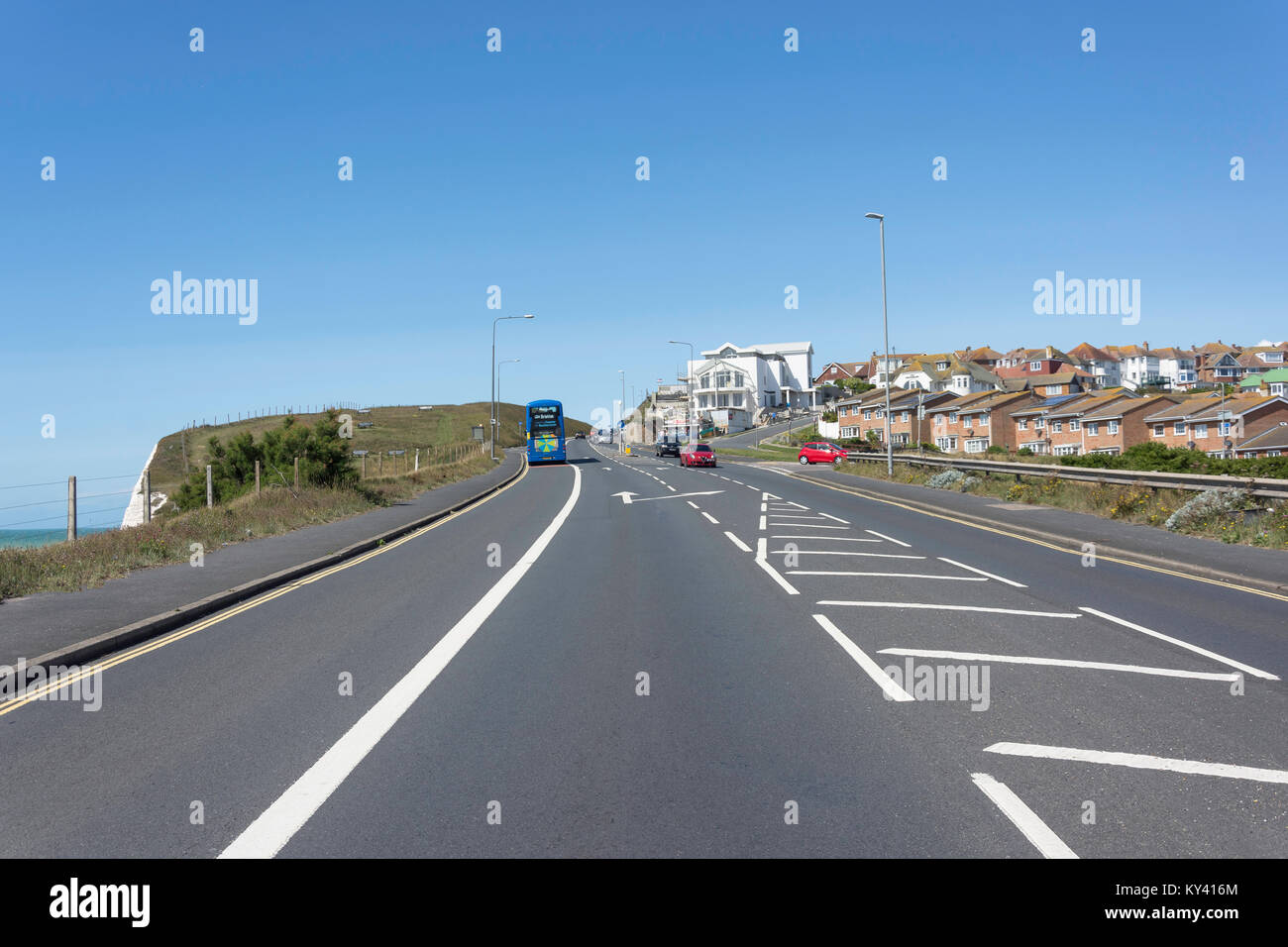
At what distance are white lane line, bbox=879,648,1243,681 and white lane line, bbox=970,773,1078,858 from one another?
293 centimetres

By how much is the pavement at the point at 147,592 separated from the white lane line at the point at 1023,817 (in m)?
7.63

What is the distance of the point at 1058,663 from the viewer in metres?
7.62

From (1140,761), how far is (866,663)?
2.63m

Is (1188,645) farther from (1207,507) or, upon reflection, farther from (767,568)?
(1207,507)

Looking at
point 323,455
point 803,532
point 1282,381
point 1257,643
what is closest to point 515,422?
point 1282,381

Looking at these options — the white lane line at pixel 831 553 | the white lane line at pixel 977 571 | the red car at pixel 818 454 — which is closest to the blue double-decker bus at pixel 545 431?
the red car at pixel 818 454

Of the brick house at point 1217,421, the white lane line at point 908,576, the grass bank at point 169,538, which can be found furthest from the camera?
the brick house at point 1217,421

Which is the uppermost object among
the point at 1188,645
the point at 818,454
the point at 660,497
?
the point at 818,454

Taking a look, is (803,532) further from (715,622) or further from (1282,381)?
(1282,381)

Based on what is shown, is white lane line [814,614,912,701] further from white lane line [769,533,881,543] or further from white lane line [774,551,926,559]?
white lane line [769,533,881,543]

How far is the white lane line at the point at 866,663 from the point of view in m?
6.71

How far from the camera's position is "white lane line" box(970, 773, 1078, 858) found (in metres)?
4.07

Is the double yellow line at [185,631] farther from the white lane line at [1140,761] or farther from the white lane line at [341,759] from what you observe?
the white lane line at [1140,761]

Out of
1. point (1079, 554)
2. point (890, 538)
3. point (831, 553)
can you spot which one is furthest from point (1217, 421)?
point (831, 553)
